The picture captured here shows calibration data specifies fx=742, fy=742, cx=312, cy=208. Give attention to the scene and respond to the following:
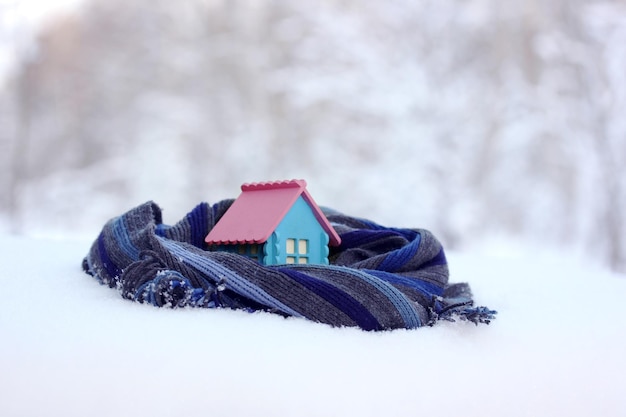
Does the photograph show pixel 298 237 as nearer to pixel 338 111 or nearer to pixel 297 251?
pixel 297 251

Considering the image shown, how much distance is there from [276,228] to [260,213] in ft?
0.14

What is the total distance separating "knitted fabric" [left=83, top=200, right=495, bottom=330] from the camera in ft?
2.46

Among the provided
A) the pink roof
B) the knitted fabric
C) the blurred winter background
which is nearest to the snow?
the knitted fabric

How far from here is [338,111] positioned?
345 centimetres

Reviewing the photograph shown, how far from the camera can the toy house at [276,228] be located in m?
0.83

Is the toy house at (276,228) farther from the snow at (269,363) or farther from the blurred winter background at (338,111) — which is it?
the blurred winter background at (338,111)

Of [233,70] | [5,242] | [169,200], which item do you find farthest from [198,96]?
[5,242]

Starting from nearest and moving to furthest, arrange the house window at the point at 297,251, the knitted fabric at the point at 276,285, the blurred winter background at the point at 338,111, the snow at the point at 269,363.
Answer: the snow at the point at 269,363 → the knitted fabric at the point at 276,285 → the house window at the point at 297,251 → the blurred winter background at the point at 338,111

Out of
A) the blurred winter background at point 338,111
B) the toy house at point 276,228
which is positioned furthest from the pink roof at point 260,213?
the blurred winter background at point 338,111

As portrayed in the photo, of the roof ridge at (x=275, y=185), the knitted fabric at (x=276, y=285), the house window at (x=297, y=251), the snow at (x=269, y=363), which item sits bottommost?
the snow at (x=269, y=363)

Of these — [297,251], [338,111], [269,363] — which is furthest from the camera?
[338,111]

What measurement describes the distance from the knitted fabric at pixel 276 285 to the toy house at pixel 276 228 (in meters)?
0.05

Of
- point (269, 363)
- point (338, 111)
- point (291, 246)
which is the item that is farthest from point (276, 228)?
point (338, 111)

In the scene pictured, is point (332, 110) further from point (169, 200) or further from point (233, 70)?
point (169, 200)
